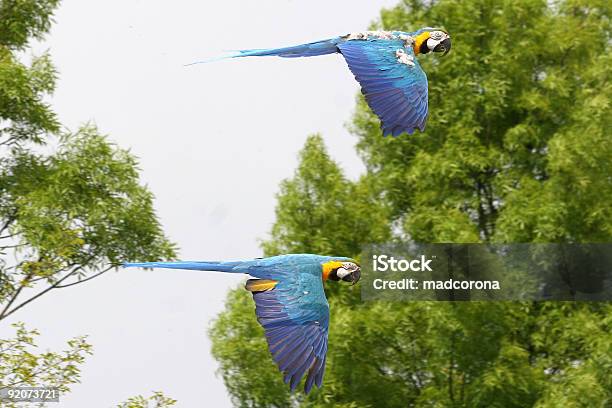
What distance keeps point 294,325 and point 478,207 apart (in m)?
7.31

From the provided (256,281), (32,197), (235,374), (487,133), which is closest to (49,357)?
(256,281)

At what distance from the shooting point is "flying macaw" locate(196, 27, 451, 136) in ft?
28.6

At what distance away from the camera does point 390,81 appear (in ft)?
29.2

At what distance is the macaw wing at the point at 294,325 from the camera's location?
823 cm

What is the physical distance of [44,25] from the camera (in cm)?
1473

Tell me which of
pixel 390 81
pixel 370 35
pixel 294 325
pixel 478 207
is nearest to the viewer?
pixel 294 325

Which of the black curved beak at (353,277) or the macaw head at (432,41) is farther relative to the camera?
the macaw head at (432,41)

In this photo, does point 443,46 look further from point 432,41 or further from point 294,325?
point 294,325

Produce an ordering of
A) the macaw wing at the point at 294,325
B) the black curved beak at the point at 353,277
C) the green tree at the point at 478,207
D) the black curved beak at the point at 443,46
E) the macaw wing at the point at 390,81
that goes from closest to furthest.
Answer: the macaw wing at the point at 294,325, the macaw wing at the point at 390,81, the black curved beak at the point at 353,277, the black curved beak at the point at 443,46, the green tree at the point at 478,207

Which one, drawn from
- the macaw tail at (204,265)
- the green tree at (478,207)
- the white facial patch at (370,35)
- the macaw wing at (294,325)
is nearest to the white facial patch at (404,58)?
the white facial patch at (370,35)

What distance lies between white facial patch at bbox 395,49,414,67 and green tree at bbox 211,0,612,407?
4.76 m

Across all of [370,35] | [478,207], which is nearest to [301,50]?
[370,35]

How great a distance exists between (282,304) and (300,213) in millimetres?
6507

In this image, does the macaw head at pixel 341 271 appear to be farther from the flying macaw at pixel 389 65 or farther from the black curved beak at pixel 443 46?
the black curved beak at pixel 443 46
